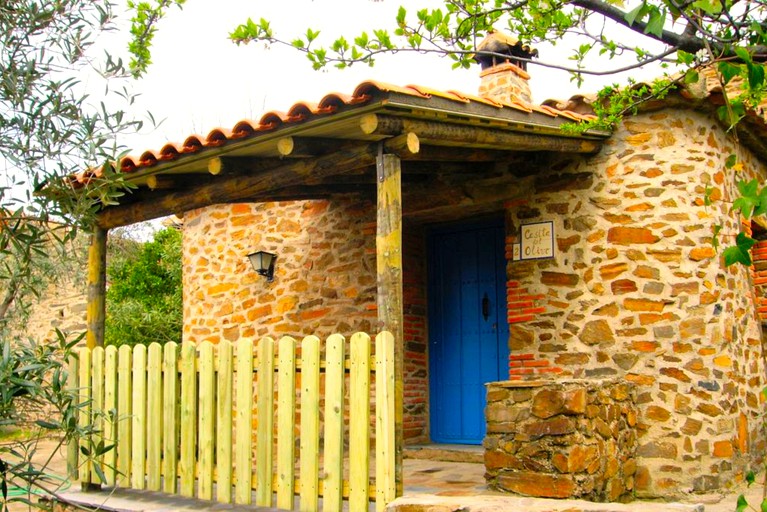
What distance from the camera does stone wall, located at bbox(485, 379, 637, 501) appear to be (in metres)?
4.74

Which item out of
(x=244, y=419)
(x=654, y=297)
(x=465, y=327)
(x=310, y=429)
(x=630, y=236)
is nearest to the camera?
(x=310, y=429)

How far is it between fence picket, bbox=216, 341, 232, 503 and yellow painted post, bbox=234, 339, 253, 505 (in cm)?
8

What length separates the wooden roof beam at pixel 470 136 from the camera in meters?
4.55

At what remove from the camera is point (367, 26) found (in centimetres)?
376

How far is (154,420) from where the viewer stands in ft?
18.6

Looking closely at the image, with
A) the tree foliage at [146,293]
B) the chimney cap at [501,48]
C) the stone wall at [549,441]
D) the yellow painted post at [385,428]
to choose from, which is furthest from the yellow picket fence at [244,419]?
the tree foliage at [146,293]

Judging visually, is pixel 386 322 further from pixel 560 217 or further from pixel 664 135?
pixel 664 135

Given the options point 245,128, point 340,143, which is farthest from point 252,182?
point 340,143

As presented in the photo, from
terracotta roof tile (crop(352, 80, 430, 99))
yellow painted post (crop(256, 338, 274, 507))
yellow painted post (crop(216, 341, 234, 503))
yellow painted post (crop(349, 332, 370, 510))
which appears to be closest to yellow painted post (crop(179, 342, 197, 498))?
yellow painted post (crop(216, 341, 234, 503))

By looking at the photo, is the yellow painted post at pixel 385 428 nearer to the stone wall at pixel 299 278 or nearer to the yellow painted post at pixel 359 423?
the yellow painted post at pixel 359 423

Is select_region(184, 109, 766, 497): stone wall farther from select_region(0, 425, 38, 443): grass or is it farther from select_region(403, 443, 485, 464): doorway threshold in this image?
select_region(0, 425, 38, 443): grass

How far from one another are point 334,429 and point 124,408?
1956 mm

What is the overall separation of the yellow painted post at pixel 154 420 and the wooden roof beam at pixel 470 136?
234 cm

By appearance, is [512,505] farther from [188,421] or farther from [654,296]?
[654,296]
